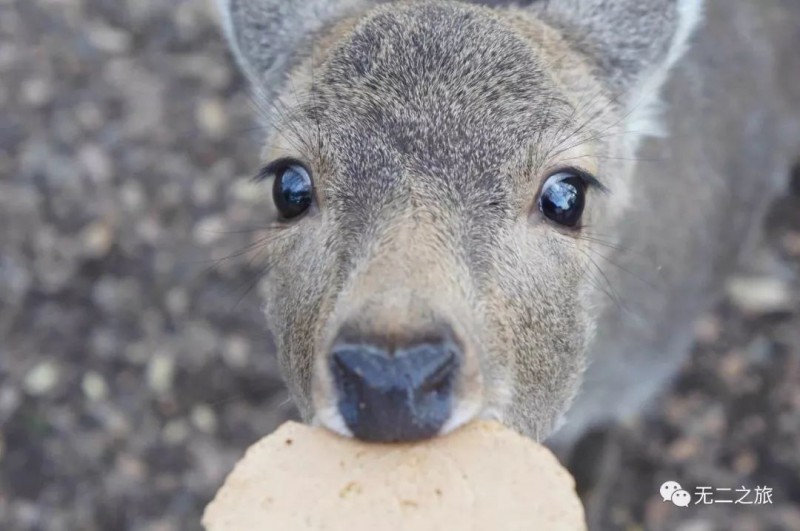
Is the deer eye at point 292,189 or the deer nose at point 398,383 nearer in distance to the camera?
the deer nose at point 398,383

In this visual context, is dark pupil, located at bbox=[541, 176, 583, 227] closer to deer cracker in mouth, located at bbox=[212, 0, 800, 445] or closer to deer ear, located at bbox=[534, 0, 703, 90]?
deer cracker in mouth, located at bbox=[212, 0, 800, 445]

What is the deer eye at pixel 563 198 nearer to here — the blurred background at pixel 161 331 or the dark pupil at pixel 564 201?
the dark pupil at pixel 564 201

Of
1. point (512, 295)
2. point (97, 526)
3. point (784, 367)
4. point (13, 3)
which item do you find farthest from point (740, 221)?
point (13, 3)

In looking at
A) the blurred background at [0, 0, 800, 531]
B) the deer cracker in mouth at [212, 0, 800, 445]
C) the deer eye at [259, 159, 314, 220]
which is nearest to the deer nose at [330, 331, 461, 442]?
the deer cracker in mouth at [212, 0, 800, 445]

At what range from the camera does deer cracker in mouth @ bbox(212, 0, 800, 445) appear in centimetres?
222

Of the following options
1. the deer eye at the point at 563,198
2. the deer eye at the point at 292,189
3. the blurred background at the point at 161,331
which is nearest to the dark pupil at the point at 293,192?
the deer eye at the point at 292,189

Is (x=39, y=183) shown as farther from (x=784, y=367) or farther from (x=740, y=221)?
(x=784, y=367)

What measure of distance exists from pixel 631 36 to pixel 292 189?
1.46 metres

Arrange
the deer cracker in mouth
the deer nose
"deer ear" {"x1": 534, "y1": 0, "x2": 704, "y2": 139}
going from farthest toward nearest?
1. "deer ear" {"x1": 534, "y1": 0, "x2": 704, "y2": 139}
2. the deer cracker in mouth
3. the deer nose

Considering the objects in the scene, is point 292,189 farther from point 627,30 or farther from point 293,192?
point 627,30

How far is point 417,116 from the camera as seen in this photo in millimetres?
2723

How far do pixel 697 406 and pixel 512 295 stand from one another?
133 inches

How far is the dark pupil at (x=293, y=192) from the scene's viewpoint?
2.91 metres

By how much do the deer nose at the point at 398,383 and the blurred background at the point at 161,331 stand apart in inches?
116
